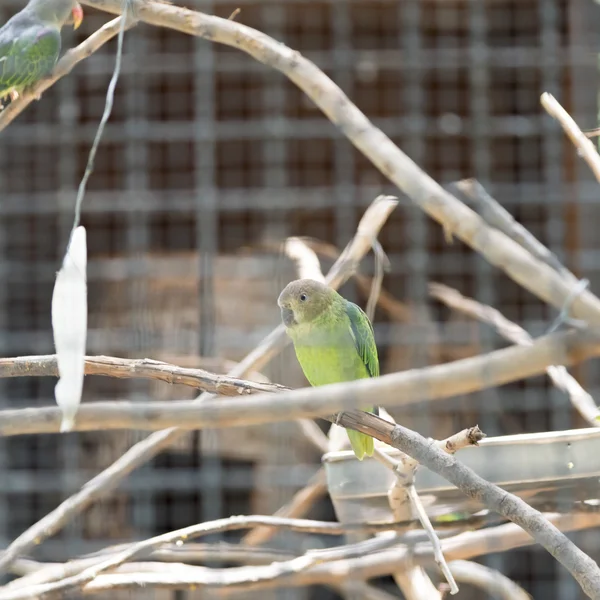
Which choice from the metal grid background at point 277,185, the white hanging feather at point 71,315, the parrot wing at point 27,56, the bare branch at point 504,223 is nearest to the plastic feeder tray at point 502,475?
the bare branch at point 504,223

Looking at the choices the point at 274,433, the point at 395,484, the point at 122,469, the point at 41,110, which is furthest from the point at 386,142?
the point at 41,110

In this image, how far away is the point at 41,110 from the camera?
8.14 feet

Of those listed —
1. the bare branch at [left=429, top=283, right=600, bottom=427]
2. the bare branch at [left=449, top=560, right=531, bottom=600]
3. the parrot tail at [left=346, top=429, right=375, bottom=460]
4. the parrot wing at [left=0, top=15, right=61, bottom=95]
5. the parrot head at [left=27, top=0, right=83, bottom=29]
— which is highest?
the parrot head at [left=27, top=0, right=83, bottom=29]

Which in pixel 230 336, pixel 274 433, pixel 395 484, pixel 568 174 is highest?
pixel 568 174

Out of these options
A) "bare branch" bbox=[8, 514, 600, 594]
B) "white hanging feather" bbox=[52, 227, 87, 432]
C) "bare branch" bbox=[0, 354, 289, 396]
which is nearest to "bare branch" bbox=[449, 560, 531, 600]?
"bare branch" bbox=[8, 514, 600, 594]

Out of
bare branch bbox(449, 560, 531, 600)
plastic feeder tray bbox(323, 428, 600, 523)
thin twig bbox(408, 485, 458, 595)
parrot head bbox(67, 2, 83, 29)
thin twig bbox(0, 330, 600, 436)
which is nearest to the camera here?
thin twig bbox(0, 330, 600, 436)

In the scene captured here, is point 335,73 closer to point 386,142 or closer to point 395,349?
point 395,349

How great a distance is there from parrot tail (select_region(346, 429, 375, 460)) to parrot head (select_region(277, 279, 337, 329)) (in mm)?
179

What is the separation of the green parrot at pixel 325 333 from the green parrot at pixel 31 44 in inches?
19.8

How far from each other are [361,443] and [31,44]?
75cm

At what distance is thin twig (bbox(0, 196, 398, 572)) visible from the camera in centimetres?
121

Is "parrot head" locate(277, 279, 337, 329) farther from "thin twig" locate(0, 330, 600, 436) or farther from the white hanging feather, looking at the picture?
"thin twig" locate(0, 330, 600, 436)

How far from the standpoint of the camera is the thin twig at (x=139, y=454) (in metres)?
1.21

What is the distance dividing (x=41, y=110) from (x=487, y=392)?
1391mm
